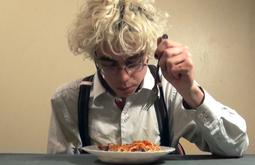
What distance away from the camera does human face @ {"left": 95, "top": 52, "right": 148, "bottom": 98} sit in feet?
3.05

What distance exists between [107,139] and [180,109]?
20 centimetres

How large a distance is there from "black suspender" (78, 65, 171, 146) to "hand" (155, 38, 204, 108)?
6.2 inches

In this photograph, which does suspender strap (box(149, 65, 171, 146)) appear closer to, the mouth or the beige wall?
the mouth

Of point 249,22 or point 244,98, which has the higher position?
point 249,22

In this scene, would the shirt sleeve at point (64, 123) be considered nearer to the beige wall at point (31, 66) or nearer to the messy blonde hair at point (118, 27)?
the messy blonde hair at point (118, 27)

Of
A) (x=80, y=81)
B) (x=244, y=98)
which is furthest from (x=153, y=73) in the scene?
(x=244, y=98)

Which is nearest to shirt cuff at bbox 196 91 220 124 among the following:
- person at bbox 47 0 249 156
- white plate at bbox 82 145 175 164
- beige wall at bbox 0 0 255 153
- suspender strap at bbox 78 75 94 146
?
person at bbox 47 0 249 156

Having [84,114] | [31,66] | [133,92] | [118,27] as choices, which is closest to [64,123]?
[84,114]

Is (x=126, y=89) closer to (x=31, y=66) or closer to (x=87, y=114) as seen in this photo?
(x=87, y=114)

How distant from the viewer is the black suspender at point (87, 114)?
1.03m

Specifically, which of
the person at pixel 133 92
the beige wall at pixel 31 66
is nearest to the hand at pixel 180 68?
the person at pixel 133 92

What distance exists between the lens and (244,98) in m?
1.78

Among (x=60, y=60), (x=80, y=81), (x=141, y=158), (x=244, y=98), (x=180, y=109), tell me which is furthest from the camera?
(x=244, y=98)

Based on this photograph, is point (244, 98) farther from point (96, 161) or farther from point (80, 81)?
point (96, 161)
